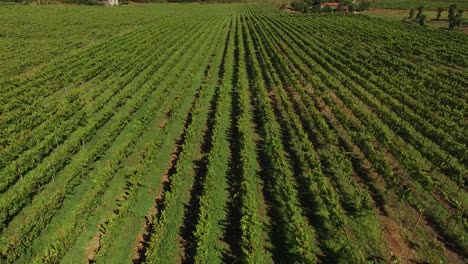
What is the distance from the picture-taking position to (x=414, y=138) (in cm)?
2336

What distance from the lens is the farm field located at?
1462 cm

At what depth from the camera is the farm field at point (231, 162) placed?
14617 millimetres

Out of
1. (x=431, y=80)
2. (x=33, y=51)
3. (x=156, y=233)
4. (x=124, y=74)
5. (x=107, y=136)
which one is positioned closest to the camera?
(x=156, y=233)

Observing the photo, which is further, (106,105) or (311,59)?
(311,59)

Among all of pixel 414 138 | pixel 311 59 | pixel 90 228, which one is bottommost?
pixel 90 228

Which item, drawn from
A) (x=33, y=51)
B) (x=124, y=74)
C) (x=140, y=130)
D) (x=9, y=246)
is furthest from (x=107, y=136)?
(x=33, y=51)

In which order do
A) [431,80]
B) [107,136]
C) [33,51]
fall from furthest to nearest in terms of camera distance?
[33,51]
[431,80]
[107,136]

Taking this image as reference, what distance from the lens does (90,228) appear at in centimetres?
1543

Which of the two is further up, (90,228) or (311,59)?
(311,59)

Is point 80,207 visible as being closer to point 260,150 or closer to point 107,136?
point 107,136

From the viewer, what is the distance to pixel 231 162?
67.8ft

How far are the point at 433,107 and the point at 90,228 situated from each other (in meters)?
27.6

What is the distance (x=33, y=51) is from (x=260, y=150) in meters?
42.3

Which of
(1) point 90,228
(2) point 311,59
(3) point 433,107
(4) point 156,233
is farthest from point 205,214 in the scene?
(2) point 311,59
